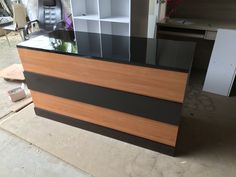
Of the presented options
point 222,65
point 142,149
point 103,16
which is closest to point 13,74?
point 103,16

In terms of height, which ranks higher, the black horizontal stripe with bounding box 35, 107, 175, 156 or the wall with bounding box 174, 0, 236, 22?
the wall with bounding box 174, 0, 236, 22

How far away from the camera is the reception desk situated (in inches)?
59.9

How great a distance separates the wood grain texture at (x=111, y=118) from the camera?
1.72m

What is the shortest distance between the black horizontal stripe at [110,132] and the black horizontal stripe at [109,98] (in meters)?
0.29

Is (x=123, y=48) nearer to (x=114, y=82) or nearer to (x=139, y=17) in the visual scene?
(x=114, y=82)

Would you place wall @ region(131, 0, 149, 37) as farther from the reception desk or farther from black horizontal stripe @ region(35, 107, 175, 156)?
black horizontal stripe @ region(35, 107, 175, 156)

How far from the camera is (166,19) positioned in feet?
9.90

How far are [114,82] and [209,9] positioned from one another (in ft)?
7.16

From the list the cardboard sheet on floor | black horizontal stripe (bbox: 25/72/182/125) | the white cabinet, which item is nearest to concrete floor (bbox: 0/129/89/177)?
black horizontal stripe (bbox: 25/72/182/125)

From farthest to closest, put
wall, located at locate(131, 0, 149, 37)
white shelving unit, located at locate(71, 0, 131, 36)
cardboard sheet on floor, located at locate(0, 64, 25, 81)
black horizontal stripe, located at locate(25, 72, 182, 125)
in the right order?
cardboard sheet on floor, located at locate(0, 64, 25, 81) → white shelving unit, located at locate(71, 0, 131, 36) → wall, located at locate(131, 0, 149, 37) → black horizontal stripe, located at locate(25, 72, 182, 125)

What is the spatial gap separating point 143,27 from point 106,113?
60.4 inches

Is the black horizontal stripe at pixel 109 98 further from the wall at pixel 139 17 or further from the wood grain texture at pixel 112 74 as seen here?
the wall at pixel 139 17

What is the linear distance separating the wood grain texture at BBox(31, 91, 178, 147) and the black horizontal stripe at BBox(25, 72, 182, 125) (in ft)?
0.20

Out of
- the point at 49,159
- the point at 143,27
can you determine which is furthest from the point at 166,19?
the point at 49,159
